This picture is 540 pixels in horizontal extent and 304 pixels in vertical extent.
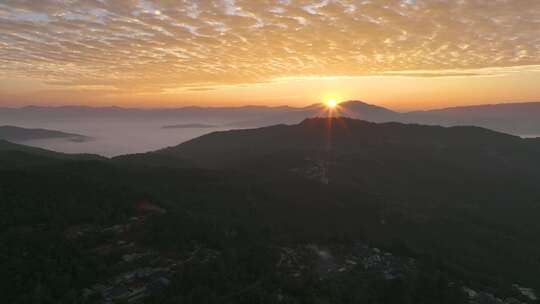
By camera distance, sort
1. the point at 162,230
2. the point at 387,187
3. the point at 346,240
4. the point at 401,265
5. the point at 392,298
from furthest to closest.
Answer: the point at 387,187
the point at 346,240
the point at 401,265
the point at 162,230
the point at 392,298

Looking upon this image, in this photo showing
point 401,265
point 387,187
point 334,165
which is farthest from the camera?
point 334,165

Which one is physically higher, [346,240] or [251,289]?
[251,289]

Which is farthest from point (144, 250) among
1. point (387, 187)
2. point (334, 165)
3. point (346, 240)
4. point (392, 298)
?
point (334, 165)

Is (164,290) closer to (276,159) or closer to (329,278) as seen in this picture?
(329,278)

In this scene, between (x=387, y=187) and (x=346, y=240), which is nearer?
(x=346, y=240)

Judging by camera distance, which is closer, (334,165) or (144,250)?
(144,250)

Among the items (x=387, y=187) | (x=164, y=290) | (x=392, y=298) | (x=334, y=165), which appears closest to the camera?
(x=164, y=290)

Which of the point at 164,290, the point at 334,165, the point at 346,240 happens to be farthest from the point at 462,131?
the point at 164,290

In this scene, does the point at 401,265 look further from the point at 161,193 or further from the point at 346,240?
Result: the point at 161,193

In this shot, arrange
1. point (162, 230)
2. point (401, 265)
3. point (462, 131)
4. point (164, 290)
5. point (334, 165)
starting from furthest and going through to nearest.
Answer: point (462, 131), point (334, 165), point (401, 265), point (162, 230), point (164, 290)
